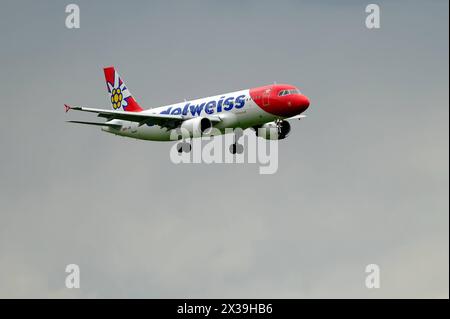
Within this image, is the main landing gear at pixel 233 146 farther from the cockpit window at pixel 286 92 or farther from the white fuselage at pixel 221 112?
the cockpit window at pixel 286 92

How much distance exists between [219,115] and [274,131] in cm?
561

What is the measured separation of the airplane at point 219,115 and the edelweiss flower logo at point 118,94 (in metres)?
6.49

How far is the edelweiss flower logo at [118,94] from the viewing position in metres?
112

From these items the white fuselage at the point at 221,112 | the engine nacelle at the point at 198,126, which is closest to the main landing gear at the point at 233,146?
the white fuselage at the point at 221,112

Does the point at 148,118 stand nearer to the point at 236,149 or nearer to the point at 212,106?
the point at 212,106

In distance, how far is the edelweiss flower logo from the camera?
112 m

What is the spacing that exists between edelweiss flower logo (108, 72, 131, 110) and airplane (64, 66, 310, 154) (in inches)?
255

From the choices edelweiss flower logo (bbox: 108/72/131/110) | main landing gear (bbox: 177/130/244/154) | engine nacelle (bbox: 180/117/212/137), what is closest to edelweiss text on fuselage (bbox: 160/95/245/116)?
engine nacelle (bbox: 180/117/212/137)

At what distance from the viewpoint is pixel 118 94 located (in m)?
113

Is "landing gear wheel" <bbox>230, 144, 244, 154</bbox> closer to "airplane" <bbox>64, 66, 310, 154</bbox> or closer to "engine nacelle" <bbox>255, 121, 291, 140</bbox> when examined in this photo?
"airplane" <bbox>64, 66, 310, 154</bbox>
